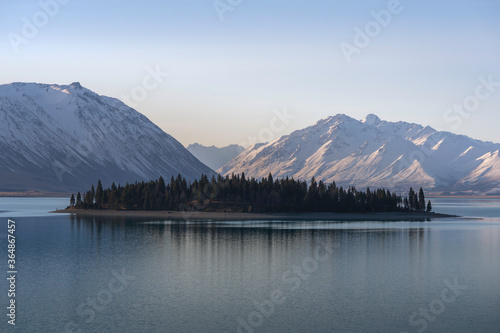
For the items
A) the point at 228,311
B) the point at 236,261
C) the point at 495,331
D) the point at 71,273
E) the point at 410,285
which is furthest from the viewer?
the point at 236,261

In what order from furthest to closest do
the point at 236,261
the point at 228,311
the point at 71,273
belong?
the point at 236,261 → the point at 71,273 → the point at 228,311

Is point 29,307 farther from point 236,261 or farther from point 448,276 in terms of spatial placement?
point 448,276

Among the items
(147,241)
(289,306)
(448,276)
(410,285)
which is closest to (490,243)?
(448,276)

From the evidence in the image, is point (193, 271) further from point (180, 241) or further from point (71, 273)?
point (180, 241)

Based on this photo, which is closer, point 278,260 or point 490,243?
point 278,260

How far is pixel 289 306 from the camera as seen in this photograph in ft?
203

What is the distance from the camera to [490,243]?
415 feet

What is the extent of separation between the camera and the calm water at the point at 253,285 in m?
55.4

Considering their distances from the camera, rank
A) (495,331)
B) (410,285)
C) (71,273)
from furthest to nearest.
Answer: (71,273)
(410,285)
(495,331)

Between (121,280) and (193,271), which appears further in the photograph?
(193,271)

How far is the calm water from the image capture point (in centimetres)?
5544

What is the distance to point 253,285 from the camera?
237 ft

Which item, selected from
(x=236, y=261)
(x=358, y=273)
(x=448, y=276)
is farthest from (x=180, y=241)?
(x=448, y=276)

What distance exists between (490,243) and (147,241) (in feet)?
229
